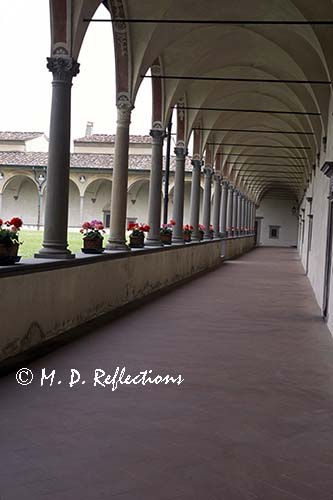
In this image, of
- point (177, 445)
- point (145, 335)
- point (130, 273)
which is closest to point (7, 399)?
point (177, 445)

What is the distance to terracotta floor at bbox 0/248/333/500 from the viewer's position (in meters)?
3.34

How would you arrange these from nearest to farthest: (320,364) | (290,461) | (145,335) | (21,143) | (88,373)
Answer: (290,461), (88,373), (320,364), (145,335), (21,143)

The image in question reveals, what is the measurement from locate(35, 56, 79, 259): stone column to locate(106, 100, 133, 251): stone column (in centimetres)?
294

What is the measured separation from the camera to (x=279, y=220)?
5466 cm

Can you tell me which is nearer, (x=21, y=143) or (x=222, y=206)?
(x=222, y=206)

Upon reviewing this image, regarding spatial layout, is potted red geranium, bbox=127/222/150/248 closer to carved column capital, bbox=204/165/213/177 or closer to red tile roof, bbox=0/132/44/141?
carved column capital, bbox=204/165/213/177

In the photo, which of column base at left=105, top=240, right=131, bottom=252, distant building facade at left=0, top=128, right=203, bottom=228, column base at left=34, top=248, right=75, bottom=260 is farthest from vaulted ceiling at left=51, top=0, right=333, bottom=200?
distant building facade at left=0, top=128, right=203, bottom=228

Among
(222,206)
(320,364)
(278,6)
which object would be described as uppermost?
(278,6)

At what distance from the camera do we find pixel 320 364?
662 cm

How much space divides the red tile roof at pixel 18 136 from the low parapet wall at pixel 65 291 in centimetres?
2062

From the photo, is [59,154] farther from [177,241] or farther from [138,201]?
[138,201]

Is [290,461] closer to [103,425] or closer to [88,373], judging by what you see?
[103,425]

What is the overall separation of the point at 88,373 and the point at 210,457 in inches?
87.2

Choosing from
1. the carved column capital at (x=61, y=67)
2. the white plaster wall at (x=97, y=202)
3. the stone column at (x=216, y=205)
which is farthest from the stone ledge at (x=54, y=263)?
the white plaster wall at (x=97, y=202)
